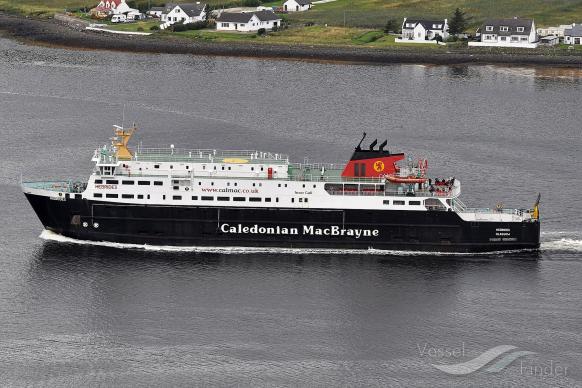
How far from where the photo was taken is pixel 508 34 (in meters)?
134

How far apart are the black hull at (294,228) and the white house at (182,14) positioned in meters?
91.2

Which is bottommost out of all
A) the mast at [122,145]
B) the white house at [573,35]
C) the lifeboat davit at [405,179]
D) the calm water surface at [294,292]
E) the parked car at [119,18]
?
the calm water surface at [294,292]

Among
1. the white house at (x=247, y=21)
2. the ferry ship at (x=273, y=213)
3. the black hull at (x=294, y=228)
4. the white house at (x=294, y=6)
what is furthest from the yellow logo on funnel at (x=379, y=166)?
the white house at (x=294, y=6)

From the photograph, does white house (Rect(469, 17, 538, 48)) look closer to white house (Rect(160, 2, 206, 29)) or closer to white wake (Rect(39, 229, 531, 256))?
white house (Rect(160, 2, 206, 29))

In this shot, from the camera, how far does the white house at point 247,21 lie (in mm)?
145250

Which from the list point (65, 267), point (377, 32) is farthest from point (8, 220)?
point (377, 32)

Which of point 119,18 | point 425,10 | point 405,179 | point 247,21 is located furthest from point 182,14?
point 405,179

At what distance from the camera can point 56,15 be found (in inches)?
6452

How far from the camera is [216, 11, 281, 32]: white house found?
145250 millimetres

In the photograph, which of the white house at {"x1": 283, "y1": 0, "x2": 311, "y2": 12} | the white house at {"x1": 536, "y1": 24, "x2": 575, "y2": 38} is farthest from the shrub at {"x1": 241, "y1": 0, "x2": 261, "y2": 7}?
the white house at {"x1": 536, "y1": 24, "x2": 575, "y2": 38}

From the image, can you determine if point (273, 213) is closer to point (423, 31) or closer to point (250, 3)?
point (423, 31)

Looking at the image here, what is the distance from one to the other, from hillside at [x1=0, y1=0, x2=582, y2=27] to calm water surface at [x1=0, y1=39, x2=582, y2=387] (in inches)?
2202

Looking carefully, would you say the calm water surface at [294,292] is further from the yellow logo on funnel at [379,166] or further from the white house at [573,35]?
the white house at [573,35]

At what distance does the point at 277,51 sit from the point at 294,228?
74.4 m
